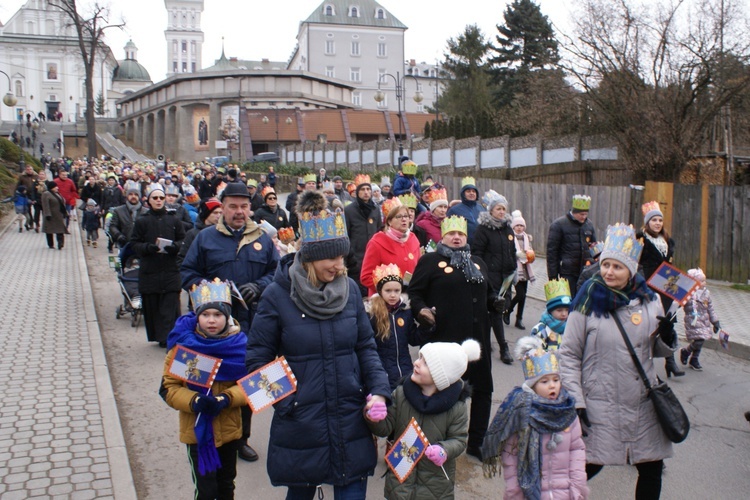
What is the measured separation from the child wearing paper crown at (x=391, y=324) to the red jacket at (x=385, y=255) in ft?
3.87

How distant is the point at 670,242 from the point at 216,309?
6225mm

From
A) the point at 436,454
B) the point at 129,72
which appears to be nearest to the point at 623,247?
the point at 436,454

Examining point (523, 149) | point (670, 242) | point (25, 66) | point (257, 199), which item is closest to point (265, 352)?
point (670, 242)

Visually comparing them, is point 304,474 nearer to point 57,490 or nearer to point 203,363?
point 203,363

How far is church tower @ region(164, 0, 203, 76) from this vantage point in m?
137

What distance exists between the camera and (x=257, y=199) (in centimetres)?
1560

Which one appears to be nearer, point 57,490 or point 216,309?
point 216,309

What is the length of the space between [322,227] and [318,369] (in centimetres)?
72

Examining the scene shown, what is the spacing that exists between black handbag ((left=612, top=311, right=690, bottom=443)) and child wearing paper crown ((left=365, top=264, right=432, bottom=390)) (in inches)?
66.4

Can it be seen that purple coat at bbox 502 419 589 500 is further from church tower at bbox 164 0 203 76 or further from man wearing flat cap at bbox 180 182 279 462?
church tower at bbox 164 0 203 76

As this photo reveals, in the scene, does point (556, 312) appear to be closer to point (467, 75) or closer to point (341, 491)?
point (341, 491)

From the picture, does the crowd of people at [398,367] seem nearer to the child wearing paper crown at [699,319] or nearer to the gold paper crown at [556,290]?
the gold paper crown at [556,290]

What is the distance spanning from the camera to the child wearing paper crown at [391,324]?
17.0 feet

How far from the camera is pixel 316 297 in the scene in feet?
11.9
